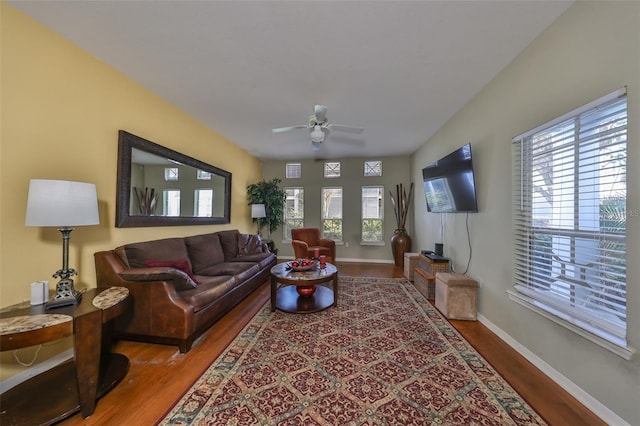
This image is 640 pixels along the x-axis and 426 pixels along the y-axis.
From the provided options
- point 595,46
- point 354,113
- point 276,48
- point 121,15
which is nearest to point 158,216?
point 121,15

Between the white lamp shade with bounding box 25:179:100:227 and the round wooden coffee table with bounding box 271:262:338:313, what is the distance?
1.87m

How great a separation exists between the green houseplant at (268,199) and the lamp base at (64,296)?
3786 mm

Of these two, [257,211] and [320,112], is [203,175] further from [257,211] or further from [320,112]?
[320,112]

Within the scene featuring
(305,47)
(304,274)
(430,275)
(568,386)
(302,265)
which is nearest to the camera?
Answer: (568,386)

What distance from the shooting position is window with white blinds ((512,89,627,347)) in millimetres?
1345

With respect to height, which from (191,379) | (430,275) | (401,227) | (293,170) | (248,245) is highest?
(293,170)

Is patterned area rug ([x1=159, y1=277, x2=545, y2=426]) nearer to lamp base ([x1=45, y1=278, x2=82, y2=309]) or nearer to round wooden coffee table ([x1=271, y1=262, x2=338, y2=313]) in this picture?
round wooden coffee table ([x1=271, y1=262, x2=338, y2=313])

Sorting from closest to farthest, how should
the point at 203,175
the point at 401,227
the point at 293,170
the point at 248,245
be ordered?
the point at 203,175 < the point at 248,245 < the point at 401,227 < the point at 293,170

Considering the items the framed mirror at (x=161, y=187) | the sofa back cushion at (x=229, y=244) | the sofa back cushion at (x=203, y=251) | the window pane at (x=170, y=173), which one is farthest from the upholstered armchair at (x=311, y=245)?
the window pane at (x=170, y=173)

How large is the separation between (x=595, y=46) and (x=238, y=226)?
5.29 metres

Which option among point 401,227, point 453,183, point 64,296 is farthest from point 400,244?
point 64,296

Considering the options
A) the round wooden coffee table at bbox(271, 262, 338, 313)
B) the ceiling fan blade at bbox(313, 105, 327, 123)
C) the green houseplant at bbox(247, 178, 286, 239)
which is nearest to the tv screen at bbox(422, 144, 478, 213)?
the ceiling fan blade at bbox(313, 105, 327, 123)

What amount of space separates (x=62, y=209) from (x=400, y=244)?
5.21m

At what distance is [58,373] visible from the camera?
5.56ft
